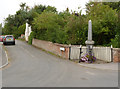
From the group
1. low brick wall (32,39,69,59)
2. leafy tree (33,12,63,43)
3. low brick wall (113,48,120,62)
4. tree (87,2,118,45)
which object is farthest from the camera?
leafy tree (33,12,63,43)

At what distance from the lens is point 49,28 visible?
21.2m

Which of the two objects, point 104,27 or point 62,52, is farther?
point 62,52

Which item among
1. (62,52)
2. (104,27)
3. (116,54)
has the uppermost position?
(104,27)

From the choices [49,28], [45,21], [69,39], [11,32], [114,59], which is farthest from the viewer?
[11,32]

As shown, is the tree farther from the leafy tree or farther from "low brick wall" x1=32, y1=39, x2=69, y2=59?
the leafy tree

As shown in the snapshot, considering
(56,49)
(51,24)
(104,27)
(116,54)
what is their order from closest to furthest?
(116,54), (104,27), (56,49), (51,24)

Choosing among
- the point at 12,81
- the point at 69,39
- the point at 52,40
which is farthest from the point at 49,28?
the point at 12,81

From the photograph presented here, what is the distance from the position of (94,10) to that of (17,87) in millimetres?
15115

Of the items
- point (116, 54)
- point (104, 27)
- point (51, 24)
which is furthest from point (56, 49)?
point (116, 54)

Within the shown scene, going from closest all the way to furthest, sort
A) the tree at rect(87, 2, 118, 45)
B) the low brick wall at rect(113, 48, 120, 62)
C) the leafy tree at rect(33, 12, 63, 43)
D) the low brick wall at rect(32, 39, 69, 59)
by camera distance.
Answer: the low brick wall at rect(113, 48, 120, 62) → the low brick wall at rect(32, 39, 69, 59) → the tree at rect(87, 2, 118, 45) → the leafy tree at rect(33, 12, 63, 43)

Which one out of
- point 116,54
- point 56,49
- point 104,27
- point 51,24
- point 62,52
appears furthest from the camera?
point 51,24

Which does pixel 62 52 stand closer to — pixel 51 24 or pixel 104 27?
pixel 104 27

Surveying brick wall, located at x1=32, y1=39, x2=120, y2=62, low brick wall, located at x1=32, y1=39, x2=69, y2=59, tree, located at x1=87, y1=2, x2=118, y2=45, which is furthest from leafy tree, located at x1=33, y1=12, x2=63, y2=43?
tree, located at x1=87, y1=2, x2=118, y2=45

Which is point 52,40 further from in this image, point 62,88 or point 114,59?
point 62,88
